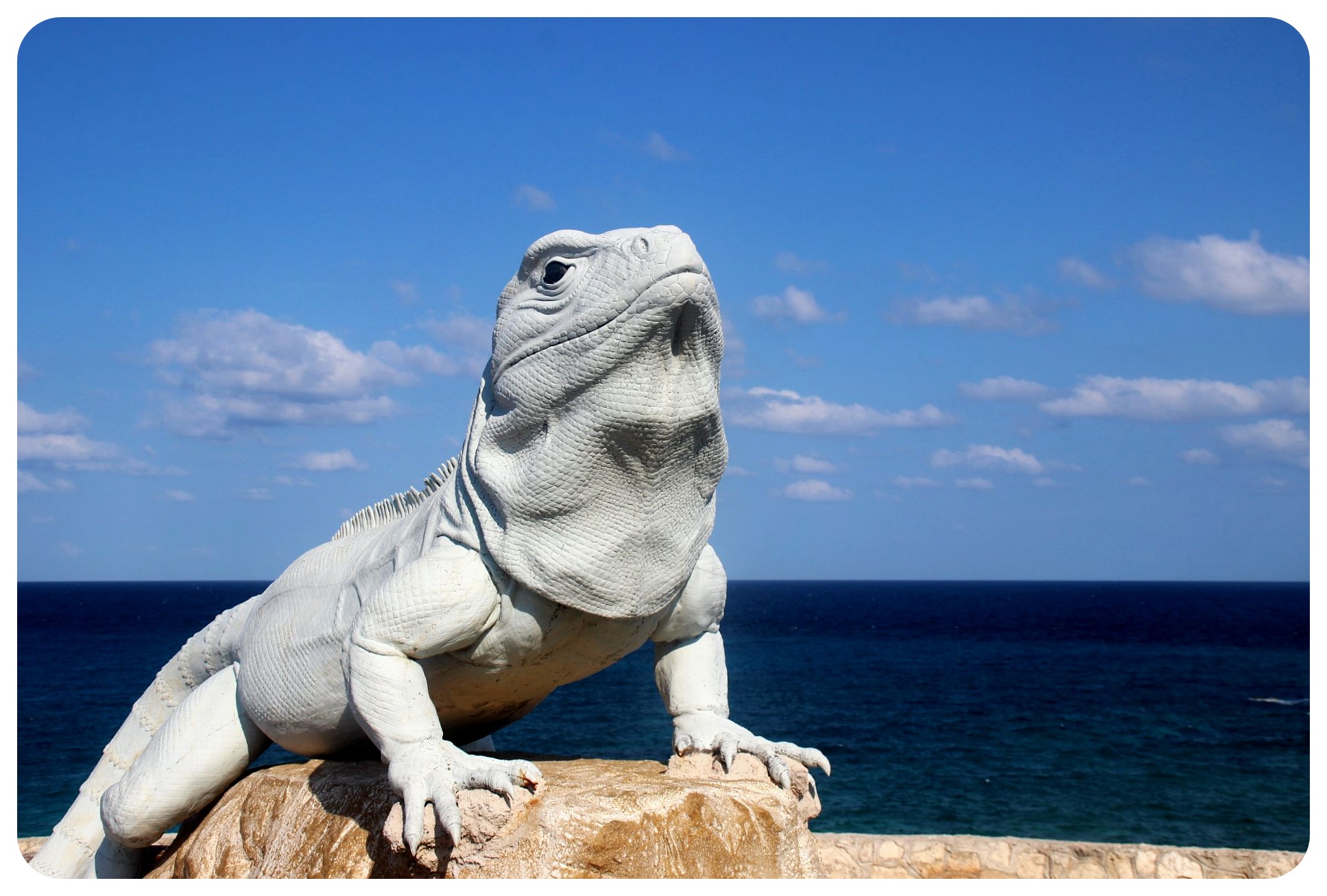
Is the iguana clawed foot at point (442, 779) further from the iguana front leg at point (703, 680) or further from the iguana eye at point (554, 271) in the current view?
the iguana eye at point (554, 271)

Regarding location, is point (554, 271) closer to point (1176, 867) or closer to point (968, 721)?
point (1176, 867)

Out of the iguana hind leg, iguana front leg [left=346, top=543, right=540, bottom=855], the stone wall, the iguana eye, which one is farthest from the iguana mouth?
the stone wall

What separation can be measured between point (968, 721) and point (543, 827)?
105ft

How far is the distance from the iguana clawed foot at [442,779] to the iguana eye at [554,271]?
1.86m

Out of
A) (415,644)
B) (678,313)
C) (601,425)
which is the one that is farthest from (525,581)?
(678,313)

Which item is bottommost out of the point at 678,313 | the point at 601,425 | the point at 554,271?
the point at 601,425

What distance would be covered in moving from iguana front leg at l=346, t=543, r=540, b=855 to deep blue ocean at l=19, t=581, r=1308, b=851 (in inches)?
515

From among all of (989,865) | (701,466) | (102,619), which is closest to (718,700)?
(701,466)

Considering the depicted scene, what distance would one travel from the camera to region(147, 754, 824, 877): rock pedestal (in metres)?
4.52

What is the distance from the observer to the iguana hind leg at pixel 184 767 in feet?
18.2

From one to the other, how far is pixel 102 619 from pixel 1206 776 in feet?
212

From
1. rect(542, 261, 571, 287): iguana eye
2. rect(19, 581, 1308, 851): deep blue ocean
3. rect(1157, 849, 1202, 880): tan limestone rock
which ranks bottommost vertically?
rect(19, 581, 1308, 851): deep blue ocean

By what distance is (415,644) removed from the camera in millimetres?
4812

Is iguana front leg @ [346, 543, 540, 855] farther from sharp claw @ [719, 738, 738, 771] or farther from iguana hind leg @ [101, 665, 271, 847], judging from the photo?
iguana hind leg @ [101, 665, 271, 847]
